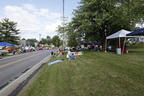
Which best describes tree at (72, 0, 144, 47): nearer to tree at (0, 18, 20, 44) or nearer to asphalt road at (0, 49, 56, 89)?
asphalt road at (0, 49, 56, 89)

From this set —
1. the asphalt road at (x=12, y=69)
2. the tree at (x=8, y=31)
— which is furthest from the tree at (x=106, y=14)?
the tree at (x=8, y=31)

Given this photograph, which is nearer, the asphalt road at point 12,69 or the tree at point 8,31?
the asphalt road at point 12,69

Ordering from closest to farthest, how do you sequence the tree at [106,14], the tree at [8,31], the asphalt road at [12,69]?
1. the asphalt road at [12,69]
2. the tree at [106,14]
3. the tree at [8,31]

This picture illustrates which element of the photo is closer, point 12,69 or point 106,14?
point 12,69

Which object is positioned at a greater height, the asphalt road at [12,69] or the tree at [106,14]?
the tree at [106,14]

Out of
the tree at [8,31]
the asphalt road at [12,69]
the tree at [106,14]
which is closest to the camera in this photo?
the asphalt road at [12,69]

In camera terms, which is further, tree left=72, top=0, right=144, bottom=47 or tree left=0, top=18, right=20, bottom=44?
tree left=0, top=18, right=20, bottom=44

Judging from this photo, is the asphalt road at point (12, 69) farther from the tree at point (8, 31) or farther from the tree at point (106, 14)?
the tree at point (8, 31)

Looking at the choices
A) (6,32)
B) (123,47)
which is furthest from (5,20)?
(123,47)

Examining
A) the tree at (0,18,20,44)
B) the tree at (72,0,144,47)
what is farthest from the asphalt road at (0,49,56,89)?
the tree at (0,18,20,44)

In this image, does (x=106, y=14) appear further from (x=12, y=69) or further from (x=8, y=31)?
(x=8, y=31)

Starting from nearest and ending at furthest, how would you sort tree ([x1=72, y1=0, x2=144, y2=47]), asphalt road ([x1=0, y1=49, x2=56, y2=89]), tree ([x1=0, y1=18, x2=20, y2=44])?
asphalt road ([x1=0, y1=49, x2=56, y2=89]), tree ([x1=72, y1=0, x2=144, y2=47]), tree ([x1=0, y1=18, x2=20, y2=44])

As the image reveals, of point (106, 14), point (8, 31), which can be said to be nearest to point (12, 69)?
point (106, 14)

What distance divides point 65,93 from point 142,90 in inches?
103
